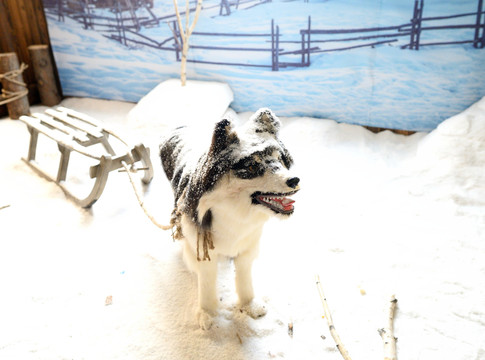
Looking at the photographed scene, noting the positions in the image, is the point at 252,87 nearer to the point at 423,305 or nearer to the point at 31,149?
the point at 31,149

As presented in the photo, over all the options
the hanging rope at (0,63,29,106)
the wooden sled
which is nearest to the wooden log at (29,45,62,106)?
the hanging rope at (0,63,29,106)

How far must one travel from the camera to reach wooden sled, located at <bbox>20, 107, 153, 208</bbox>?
3027mm

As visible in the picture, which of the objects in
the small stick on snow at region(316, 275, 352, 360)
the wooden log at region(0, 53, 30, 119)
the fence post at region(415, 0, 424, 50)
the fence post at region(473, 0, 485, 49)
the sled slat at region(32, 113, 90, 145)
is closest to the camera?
Answer: the small stick on snow at region(316, 275, 352, 360)

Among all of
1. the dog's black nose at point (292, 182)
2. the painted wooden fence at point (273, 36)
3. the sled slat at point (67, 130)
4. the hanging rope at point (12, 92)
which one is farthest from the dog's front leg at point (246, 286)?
the hanging rope at point (12, 92)

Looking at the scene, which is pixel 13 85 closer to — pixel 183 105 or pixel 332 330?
pixel 183 105

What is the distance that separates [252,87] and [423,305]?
316cm

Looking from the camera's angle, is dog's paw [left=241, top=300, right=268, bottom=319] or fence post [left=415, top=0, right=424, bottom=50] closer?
dog's paw [left=241, top=300, right=268, bottom=319]

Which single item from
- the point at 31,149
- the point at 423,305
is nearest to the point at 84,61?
the point at 31,149

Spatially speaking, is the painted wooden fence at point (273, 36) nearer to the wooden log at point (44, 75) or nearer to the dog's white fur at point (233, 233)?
→ the wooden log at point (44, 75)

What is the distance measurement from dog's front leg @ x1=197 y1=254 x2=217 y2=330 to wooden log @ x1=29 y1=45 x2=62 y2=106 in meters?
4.67

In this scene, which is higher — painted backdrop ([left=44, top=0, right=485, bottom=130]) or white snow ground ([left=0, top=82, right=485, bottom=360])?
painted backdrop ([left=44, top=0, right=485, bottom=130])

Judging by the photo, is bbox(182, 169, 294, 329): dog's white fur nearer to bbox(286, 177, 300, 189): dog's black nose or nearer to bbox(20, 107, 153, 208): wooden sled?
bbox(286, 177, 300, 189): dog's black nose

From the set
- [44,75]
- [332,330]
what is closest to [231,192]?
[332,330]

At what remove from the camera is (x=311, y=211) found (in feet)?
10.6
